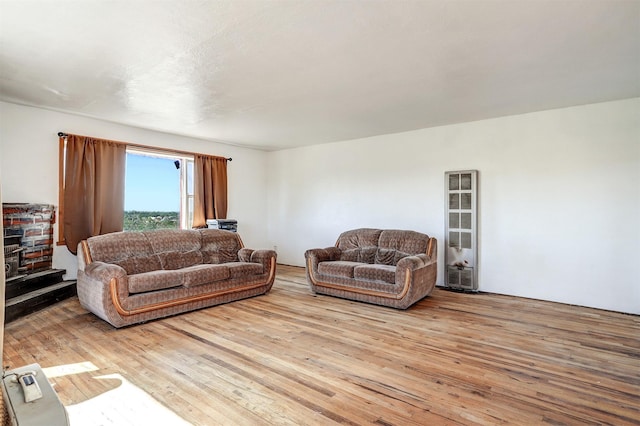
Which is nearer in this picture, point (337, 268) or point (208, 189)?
point (337, 268)

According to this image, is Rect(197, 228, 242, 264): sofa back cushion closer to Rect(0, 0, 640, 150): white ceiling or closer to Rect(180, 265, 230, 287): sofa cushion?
Rect(180, 265, 230, 287): sofa cushion

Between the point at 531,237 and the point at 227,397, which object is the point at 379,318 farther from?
the point at 531,237

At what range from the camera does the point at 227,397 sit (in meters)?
2.32

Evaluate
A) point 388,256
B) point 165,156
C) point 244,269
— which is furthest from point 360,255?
point 165,156

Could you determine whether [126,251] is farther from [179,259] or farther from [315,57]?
[315,57]

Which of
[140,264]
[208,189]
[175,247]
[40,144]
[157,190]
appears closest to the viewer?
[140,264]

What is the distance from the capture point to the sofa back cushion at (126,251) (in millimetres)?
4160

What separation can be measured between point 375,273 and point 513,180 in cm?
241

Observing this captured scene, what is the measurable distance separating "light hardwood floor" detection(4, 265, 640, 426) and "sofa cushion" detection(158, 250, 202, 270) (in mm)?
860

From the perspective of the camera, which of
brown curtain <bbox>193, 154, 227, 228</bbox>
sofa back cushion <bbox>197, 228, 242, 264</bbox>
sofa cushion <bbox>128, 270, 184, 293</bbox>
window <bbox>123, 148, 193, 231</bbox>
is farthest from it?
brown curtain <bbox>193, 154, 227, 228</bbox>

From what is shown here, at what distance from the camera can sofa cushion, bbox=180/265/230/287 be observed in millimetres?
4160

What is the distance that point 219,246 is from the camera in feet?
17.4

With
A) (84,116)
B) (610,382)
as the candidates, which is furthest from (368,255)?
(84,116)

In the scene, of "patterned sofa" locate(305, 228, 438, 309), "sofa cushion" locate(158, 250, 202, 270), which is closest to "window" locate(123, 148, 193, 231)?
"sofa cushion" locate(158, 250, 202, 270)
